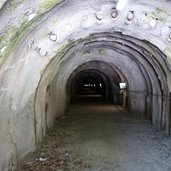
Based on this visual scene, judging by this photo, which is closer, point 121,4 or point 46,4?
point 46,4

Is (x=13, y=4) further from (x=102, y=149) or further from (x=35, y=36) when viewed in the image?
(x=102, y=149)

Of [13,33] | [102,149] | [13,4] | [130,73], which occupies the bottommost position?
[102,149]

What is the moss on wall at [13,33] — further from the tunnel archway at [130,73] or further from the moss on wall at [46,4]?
the tunnel archway at [130,73]

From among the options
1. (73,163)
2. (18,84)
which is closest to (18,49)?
(18,84)

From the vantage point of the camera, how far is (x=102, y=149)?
7902 mm

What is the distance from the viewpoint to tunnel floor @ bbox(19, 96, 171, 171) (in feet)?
21.3

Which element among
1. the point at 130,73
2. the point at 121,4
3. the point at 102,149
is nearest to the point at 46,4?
the point at 121,4

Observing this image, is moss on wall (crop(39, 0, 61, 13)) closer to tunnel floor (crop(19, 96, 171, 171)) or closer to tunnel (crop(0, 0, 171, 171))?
tunnel (crop(0, 0, 171, 171))

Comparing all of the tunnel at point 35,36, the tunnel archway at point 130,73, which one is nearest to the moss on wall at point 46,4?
the tunnel at point 35,36

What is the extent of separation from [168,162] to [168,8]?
3.13 metres

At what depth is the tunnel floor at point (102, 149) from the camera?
21.3 feet

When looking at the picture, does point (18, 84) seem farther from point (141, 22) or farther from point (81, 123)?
point (81, 123)

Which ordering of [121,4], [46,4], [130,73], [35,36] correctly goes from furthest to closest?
[130,73] → [35,36] → [121,4] → [46,4]

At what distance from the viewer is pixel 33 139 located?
7.46 meters
